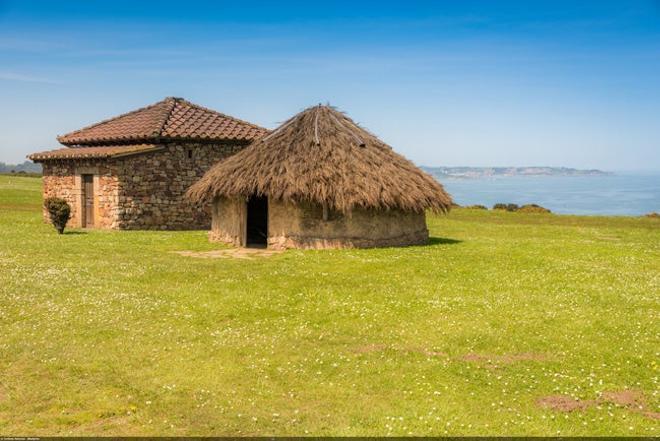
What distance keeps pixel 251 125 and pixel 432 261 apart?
63.1ft

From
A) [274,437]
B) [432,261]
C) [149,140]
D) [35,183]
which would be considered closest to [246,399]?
[274,437]

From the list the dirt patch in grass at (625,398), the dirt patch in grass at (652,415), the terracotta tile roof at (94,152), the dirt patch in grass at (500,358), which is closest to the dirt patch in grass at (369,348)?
the dirt patch in grass at (500,358)

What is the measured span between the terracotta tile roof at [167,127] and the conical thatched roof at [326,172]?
20.7 ft

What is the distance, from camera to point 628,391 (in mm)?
10328

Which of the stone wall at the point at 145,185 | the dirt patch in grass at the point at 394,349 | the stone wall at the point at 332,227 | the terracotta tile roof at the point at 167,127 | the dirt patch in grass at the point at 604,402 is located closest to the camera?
the dirt patch in grass at the point at 604,402

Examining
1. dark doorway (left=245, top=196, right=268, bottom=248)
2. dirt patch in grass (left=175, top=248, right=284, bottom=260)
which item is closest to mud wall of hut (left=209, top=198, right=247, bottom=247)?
dirt patch in grass (left=175, top=248, right=284, bottom=260)

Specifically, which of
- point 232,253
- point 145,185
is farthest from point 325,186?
point 145,185

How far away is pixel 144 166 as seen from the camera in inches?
1278

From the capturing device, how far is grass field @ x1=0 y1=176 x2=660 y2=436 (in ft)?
30.8

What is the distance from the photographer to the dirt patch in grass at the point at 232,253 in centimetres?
2330

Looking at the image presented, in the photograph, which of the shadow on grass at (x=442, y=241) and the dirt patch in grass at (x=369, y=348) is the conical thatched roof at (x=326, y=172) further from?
the dirt patch in grass at (x=369, y=348)

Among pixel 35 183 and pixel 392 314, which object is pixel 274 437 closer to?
pixel 392 314

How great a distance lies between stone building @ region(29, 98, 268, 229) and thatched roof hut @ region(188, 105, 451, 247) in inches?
223

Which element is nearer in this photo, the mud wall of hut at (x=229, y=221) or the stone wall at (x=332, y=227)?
the stone wall at (x=332, y=227)
